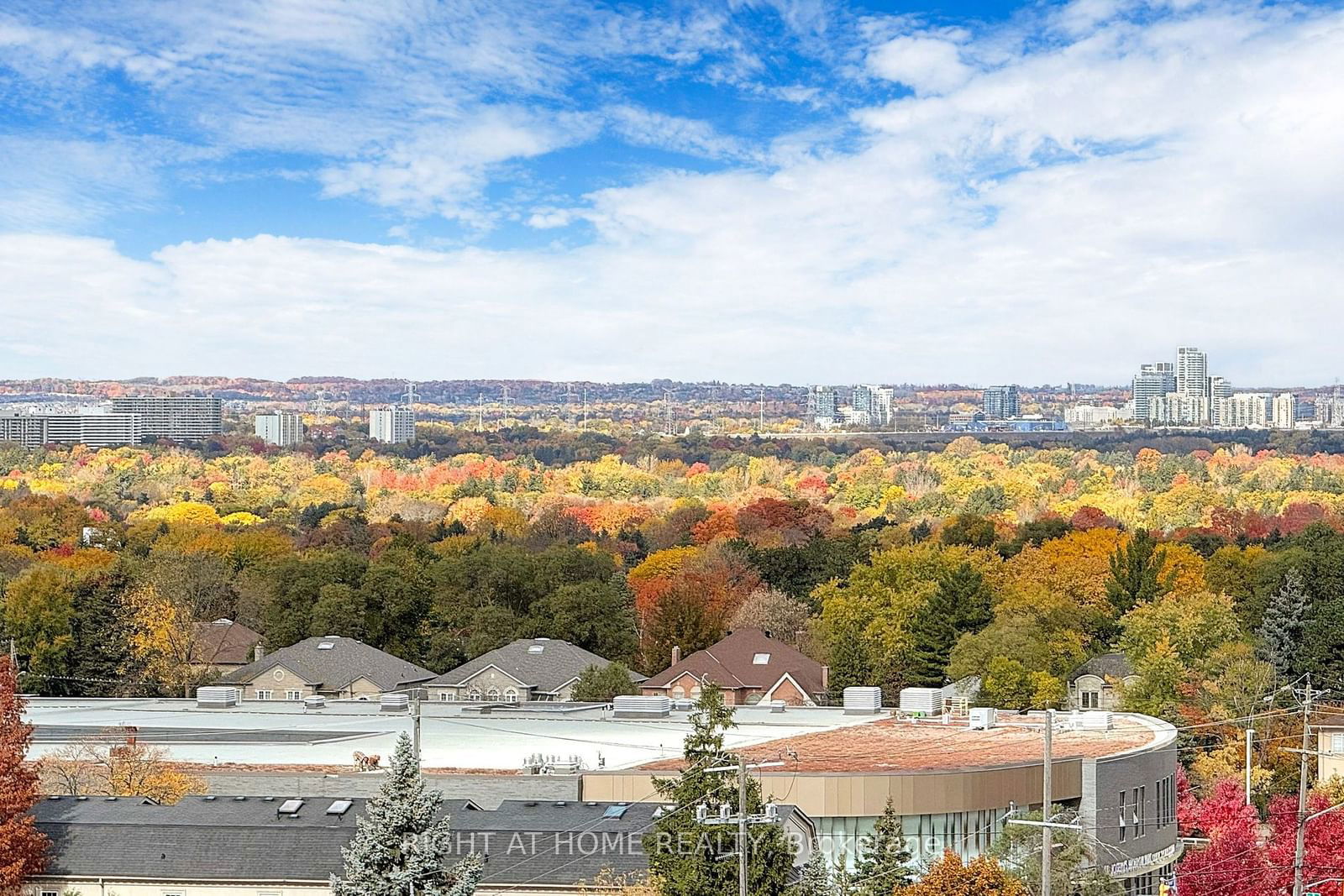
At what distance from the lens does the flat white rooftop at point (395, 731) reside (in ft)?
164

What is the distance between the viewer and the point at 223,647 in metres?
92.5

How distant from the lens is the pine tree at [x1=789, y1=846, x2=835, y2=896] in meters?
32.4

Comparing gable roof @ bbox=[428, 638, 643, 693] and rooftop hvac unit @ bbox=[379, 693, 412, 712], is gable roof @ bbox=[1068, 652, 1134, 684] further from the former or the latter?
rooftop hvac unit @ bbox=[379, 693, 412, 712]

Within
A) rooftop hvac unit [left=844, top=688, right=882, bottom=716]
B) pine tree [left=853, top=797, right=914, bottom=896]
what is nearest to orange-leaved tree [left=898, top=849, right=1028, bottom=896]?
pine tree [left=853, top=797, right=914, bottom=896]

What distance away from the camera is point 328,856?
36438 millimetres

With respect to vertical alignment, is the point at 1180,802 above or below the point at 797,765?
below

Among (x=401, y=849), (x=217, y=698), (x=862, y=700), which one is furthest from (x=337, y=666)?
(x=401, y=849)

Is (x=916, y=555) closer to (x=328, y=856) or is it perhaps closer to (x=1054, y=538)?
(x=1054, y=538)

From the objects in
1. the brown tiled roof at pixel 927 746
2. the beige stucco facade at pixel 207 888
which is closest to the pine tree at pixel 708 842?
the beige stucco facade at pixel 207 888

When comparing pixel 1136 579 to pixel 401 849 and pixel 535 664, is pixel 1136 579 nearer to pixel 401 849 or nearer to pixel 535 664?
pixel 535 664

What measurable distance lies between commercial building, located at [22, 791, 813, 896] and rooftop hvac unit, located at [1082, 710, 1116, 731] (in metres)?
18.6

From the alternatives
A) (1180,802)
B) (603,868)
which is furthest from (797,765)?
(1180,802)

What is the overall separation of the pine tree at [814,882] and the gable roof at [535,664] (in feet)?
149

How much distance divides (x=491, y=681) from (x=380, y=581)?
1480cm
